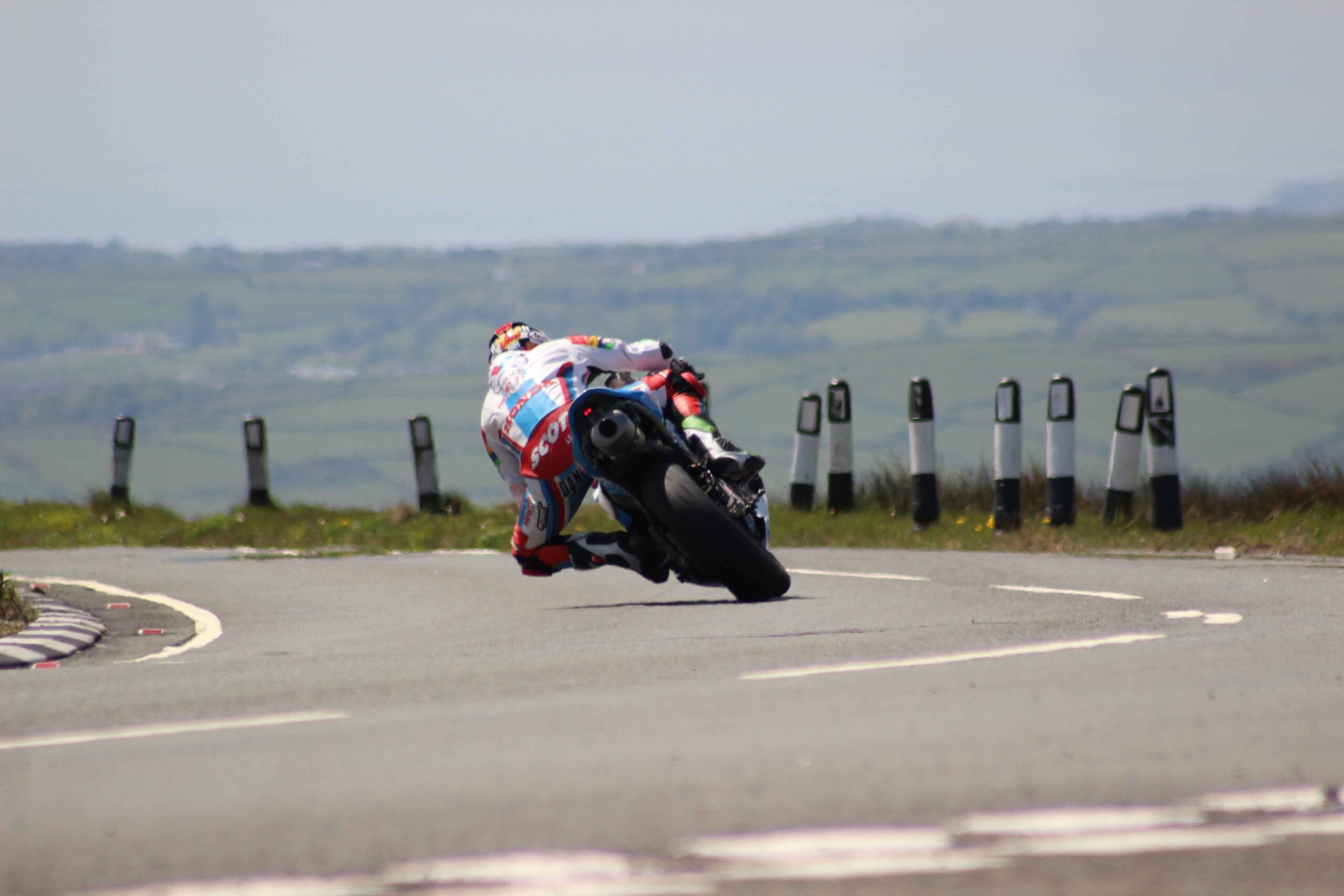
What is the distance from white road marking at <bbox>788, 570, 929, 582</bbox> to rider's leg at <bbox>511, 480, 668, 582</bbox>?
185cm

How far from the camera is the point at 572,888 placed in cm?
334

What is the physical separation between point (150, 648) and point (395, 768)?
4709 mm

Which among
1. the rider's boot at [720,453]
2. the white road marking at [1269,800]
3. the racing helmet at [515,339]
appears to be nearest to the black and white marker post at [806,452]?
the racing helmet at [515,339]

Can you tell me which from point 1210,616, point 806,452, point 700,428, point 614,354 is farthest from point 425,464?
point 1210,616

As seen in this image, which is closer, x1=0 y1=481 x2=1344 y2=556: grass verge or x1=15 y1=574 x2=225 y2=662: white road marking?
x1=15 y1=574 x2=225 y2=662: white road marking

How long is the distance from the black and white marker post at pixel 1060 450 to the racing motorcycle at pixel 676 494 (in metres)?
6.55

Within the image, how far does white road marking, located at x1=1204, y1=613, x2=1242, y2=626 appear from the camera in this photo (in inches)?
304

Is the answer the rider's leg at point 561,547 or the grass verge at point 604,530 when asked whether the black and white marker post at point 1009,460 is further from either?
the rider's leg at point 561,547

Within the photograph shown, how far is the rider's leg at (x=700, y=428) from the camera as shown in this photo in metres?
9.31

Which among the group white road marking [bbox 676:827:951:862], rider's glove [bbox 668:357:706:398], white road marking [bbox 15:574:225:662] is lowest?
white road marking [bbox 15:574:225:662]

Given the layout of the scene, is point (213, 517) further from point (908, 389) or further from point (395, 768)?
point (395, 768)

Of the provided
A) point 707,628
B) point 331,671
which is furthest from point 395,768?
point 707,628

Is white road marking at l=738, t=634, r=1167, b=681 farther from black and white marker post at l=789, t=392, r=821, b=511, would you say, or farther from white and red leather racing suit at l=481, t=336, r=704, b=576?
black and white marker post at l=789, t=392, r=821, b=511

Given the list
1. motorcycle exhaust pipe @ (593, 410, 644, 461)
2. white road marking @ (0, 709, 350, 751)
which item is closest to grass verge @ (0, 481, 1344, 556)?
motorcycle exhaust pipe @ (593, 410, 644, 461)
